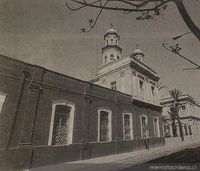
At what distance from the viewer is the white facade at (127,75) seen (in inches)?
741

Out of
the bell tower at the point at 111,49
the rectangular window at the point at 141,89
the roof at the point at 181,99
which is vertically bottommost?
the rectangular window at the point at 141,89

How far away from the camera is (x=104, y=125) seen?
44.2ft

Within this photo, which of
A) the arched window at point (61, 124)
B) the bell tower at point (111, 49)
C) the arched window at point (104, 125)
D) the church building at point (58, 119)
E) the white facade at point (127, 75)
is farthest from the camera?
the bell tower at point (111, 49)

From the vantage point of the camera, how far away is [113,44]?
24.6 meters

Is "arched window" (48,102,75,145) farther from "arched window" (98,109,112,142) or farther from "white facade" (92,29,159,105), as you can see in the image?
"white facade" (92,29,159,105)

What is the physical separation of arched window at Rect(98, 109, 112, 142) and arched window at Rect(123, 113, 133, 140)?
7.12 feet

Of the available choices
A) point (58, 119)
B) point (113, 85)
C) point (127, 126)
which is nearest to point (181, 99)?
point (113, 85)

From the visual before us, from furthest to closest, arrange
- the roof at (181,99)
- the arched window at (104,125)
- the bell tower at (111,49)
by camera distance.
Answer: the roof at (181,99)
the bell tower at (111,49)
the arched window at (104,125)

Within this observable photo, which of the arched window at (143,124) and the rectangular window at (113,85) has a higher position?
the rectangular window at (113,85)

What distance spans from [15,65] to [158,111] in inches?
728

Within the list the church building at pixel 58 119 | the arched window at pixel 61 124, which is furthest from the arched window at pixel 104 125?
the arched window at pixel 61 124

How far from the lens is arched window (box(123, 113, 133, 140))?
15.6 m

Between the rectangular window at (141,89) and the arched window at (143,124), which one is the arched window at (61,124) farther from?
the rectangular window at (141,89)

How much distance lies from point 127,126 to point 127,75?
18.2ft
